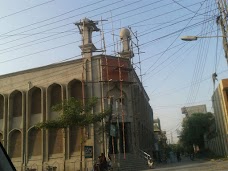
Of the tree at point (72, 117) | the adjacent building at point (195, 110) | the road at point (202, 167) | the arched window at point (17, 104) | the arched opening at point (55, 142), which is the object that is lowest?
the road at point (202, 167)

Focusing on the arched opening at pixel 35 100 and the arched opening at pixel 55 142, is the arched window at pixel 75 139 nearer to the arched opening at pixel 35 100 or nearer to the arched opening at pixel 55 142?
the arched opening at pixel 55 142

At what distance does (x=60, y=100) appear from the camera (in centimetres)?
3052

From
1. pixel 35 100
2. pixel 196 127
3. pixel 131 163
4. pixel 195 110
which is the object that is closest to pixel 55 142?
pixel 35 100

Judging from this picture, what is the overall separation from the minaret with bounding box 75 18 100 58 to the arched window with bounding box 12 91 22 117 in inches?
327

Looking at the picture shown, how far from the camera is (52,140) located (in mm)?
29859

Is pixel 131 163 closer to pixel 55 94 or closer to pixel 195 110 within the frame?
pixel 55 94

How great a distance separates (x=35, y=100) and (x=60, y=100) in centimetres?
293

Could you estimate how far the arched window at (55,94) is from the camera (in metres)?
30.8

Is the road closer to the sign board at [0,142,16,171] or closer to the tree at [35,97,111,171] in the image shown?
the tree at [35,97,111,171]

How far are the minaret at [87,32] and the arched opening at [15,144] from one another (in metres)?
10.6

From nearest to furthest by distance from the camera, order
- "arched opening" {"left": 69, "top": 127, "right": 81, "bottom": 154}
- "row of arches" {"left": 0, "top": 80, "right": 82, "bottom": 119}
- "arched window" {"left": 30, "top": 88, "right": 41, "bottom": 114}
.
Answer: "arched opening" {"left": 69, "top": 127, "right": 81, "bottom": 154}, "row of arches" {"left": 0, "top": 80, "right": 82, "bottom": 119}, "arched window" {"left": 30, "top": 88, "right": 41, "bottom": 114}

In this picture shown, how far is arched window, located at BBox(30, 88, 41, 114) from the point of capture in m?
31.2

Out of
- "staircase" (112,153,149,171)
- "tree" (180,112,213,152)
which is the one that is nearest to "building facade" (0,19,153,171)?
"staircase" (112,153,149,171)

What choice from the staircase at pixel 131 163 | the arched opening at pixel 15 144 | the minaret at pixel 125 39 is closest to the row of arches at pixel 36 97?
the arched opening at pixel 15 144
